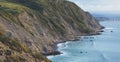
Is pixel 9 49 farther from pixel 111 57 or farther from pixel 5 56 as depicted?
pixel 111 57

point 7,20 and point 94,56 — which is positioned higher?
point 7,20

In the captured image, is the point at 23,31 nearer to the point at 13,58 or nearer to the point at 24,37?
the point at 24,37

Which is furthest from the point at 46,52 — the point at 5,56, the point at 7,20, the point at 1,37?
the point at 5,56

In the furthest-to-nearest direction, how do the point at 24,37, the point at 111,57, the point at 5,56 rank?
1. the point at 111,57
2. the point at 24,37
3. the point at 5,56

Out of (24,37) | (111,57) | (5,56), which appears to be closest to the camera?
(5,56)

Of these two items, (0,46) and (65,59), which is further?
(65,59)

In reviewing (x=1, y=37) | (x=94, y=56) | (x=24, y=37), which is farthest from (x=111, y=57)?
(x=1, y=37)

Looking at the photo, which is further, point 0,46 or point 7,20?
point 7,20

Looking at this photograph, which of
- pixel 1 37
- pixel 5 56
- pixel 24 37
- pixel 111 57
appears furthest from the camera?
pixel 111 57

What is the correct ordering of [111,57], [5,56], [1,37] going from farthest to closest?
1. [111,57]
2. [1,37]
3. [5,56]
